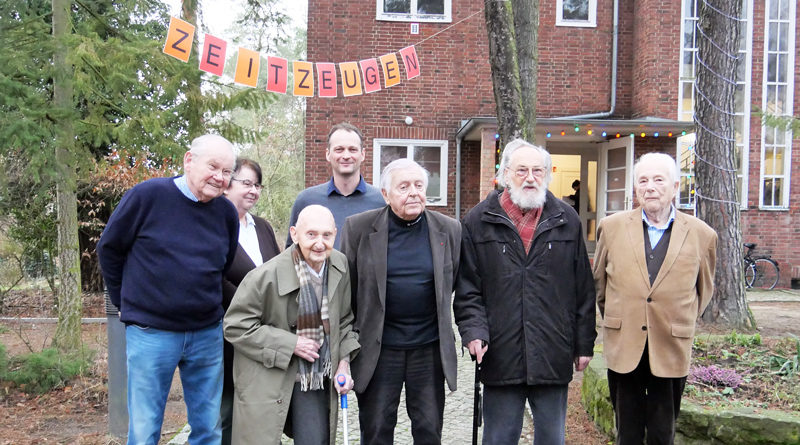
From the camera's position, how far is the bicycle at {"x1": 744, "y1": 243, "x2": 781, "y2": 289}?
12.3 m

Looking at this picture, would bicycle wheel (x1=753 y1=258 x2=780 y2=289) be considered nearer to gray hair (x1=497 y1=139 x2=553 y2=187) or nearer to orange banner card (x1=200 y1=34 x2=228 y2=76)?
orange banner card (x1=200 y1=34 x2=228 y2=76)

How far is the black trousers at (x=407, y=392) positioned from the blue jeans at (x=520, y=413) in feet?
0.96

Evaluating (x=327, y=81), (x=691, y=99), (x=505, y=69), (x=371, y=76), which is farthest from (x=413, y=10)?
(x=505, y=69)

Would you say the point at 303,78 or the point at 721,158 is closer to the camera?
the point at 721,158

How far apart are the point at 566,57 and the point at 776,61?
14.9 ft

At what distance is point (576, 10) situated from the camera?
12734 millimetres

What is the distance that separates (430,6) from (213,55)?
6741 mm

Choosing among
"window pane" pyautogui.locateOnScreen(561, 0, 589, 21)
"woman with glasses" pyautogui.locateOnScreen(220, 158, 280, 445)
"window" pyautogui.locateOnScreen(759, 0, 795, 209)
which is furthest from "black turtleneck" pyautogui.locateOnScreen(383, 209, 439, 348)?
"window" pyautogui.locateOnScreen(759, 0, 795, 209)

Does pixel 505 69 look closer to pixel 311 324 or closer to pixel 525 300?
pixel 525 300

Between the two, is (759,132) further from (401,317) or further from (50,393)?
(50,393)

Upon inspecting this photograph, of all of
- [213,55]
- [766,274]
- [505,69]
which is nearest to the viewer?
[505,69]

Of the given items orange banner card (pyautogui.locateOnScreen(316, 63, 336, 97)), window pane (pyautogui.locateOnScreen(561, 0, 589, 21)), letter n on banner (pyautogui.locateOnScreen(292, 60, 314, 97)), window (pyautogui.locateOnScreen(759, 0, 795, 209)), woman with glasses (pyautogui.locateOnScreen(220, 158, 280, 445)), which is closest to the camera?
woman with glasses (pyautogui.locateOnScreen(220, 158, 280, 445))

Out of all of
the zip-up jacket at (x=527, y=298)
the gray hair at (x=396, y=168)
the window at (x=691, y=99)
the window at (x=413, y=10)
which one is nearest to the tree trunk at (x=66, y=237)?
the gray hair at (x=396, y=168)

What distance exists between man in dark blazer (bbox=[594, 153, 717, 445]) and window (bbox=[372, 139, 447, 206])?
9.17m
